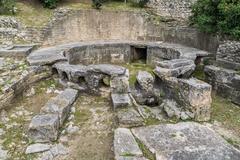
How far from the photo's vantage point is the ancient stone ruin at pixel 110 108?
483 centimetres

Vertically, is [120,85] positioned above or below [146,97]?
above

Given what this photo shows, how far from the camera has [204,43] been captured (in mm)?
10789

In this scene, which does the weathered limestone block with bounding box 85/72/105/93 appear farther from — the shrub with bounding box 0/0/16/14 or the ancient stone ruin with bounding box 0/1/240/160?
the shrub with bounding box 0/0/16/14

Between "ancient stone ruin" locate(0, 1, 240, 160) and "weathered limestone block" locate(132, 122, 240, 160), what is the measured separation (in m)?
0.02

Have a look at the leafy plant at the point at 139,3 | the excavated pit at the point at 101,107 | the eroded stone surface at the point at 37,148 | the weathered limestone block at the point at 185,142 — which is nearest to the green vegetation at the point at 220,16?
the excavated pit at the point at 101,107

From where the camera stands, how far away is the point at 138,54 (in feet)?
40.3

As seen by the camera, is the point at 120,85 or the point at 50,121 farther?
the point at 120,85

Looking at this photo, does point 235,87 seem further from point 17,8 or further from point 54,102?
point 17,8

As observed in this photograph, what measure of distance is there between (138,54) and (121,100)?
21.0 feet

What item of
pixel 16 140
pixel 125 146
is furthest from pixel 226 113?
pixel 16 140

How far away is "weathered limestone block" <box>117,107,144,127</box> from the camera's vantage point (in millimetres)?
5391

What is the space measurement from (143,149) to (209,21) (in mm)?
5937

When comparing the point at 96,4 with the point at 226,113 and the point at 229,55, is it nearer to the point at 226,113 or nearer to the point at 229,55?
the point at 229,55

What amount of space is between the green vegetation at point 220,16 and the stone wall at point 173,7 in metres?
2.26
